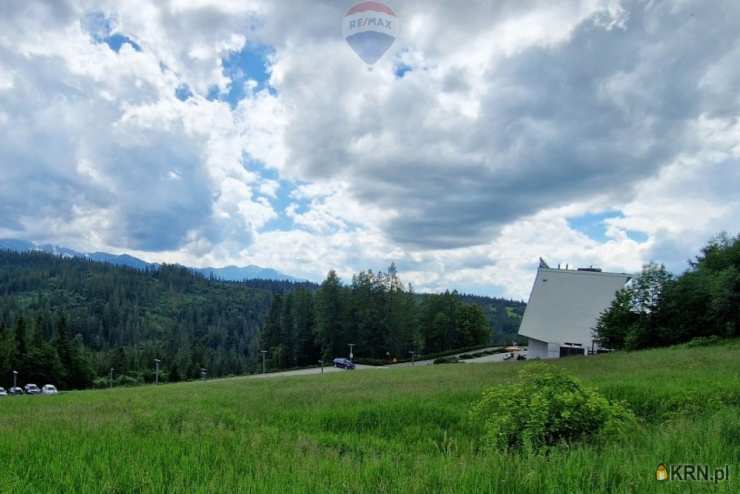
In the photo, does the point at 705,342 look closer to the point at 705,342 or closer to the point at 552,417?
the point at 705,342

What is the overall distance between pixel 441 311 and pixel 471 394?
313 feet

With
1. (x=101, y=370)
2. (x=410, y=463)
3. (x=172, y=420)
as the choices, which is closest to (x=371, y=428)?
(x=172, y=420)

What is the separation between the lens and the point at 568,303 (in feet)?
216

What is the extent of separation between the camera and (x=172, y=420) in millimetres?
10367

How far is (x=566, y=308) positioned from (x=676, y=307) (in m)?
22.0

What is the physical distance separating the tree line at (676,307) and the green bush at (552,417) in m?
41.9

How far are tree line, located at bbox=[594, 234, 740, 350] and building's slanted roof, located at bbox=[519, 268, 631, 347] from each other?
14.7 meters

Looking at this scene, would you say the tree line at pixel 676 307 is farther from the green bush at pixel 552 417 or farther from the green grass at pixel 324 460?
Answer: the green bush at pixel 552 417

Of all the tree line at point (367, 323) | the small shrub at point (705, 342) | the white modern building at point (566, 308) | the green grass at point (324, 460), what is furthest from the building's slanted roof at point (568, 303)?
the green grass at point (324, 460)

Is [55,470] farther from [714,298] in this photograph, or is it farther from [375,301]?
[375,301]

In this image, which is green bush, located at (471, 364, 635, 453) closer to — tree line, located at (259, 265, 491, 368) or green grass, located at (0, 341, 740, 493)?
green grass, located at (0, 341, 740, 493)

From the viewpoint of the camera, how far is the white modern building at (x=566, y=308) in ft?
208

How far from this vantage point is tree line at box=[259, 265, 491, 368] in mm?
94750

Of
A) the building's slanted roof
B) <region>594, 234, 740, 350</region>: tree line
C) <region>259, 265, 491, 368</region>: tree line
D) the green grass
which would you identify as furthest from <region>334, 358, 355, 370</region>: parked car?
the green grass
